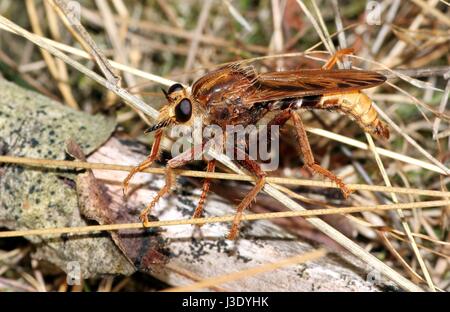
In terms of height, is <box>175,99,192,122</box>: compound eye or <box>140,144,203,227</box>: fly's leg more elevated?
<box>175,99,192,122</box>: compound eye

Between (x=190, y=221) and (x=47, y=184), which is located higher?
(x=47, y=184)

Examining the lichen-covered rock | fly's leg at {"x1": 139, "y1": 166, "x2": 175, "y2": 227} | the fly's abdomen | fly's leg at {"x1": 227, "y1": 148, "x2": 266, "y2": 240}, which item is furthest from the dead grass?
fly's leg at {"x1": 139, "y1": 166, "x2": 175, "y2": 227}

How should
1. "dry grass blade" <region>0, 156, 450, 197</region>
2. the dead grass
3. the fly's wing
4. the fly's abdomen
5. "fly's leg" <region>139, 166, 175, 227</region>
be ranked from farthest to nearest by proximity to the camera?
the dead grass
the fly's abdomen
the fly's wing
"fly's leg" <region>139, 166, 175, 227</region>
"dry grass blade" <region>0, 156, 450, 197</region>

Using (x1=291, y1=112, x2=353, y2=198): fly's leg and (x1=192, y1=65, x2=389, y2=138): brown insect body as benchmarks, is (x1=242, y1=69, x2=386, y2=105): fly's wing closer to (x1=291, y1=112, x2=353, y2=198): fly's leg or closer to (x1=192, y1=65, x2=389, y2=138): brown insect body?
(x1=192, y1=65, x2=389, y2=138): brown insect body

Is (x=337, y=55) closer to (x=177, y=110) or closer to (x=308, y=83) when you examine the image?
(x=308, y=83)

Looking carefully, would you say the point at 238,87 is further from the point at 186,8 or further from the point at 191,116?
the point at 186,8

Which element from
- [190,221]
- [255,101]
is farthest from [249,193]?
[255,101]
